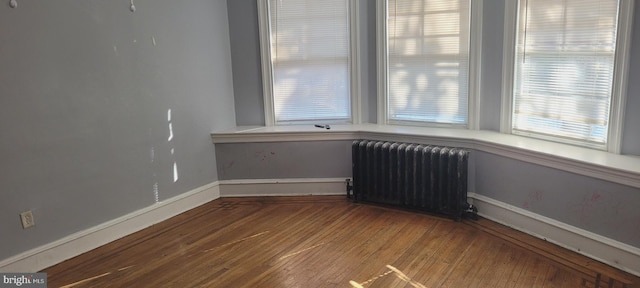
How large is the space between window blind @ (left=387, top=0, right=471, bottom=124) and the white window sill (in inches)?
7.7

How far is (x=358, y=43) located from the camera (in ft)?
14.6

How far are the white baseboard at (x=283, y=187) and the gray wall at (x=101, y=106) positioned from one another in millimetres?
258

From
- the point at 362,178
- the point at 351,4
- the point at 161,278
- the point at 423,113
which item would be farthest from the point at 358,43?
the point at 161,278

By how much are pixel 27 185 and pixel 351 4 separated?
3.02 m

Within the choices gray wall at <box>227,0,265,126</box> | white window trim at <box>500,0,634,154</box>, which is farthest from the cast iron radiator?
gray wall at <box>227,0,265,126</box>

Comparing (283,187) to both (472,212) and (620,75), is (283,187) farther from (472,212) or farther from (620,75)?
(620,75)

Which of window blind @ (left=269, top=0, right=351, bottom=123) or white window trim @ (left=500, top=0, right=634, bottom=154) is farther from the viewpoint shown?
window blind @ (left=269, top=0, right=351, bottom=123)

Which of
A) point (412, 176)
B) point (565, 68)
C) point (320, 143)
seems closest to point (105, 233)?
point (320, 143)

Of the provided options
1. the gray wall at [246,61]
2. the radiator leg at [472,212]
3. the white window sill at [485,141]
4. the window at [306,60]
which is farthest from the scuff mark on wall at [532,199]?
the gray wall at [246,61]

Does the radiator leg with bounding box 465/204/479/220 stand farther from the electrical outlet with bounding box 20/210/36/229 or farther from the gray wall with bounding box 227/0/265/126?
the electrical outlet with bounding box 20/210/36/229

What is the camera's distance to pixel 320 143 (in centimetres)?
454

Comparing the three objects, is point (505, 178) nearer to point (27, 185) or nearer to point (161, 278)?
point (161, 278)

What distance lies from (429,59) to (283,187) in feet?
6.06

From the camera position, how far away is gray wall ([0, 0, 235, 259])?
3018 millimetres
